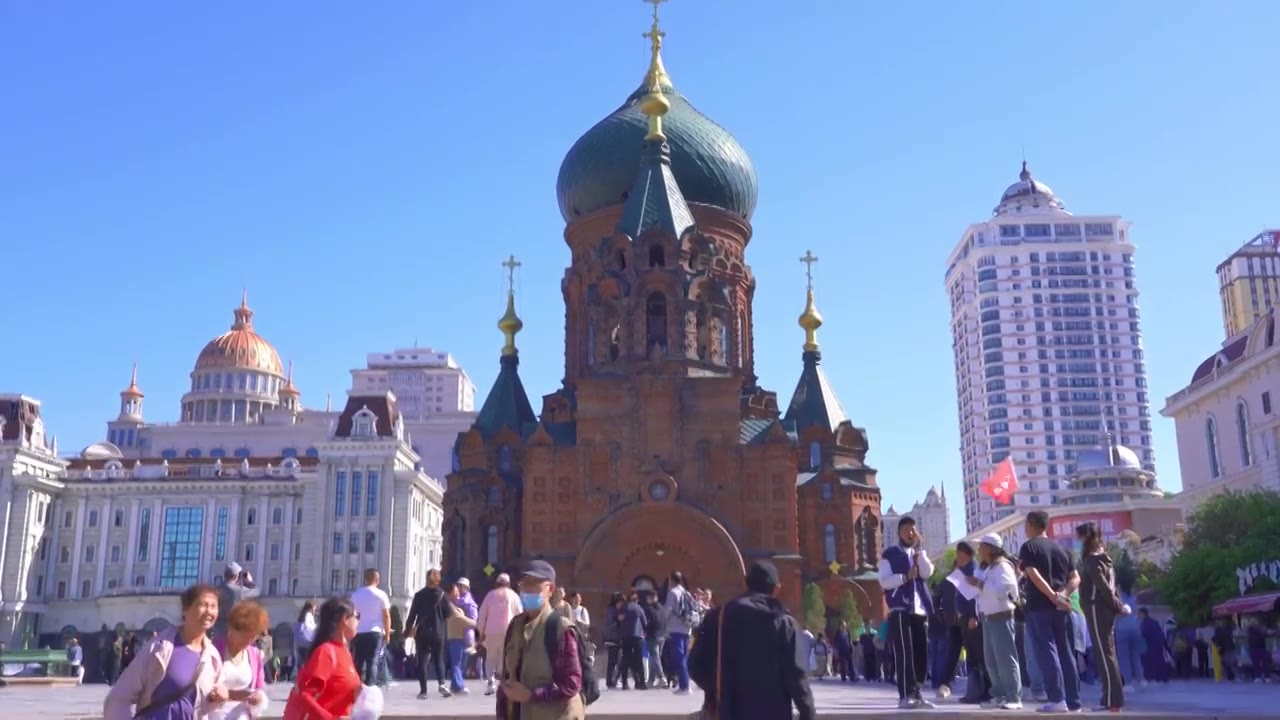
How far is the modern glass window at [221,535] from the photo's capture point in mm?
73500

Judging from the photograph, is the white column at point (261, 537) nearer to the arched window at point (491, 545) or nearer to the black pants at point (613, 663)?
the arched window at point (491, 545)

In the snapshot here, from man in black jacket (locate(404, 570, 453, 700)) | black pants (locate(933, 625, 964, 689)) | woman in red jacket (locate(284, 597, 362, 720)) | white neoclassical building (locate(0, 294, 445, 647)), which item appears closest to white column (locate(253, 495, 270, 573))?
white neoclassical building (locate(0, 294, 445, 647))

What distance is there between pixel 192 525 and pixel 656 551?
49066mm

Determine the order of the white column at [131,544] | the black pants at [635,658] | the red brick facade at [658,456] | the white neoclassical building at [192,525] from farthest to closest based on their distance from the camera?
1. the white column at [131,544]
2. the white neoclassical building at [192,525]
3. the red brick facade at [658,456]
4. the black pants at [635,658]

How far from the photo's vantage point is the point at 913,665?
13.5 metres

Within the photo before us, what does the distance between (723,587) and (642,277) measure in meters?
9.85

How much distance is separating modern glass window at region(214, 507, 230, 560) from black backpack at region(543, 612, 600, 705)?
70084mm

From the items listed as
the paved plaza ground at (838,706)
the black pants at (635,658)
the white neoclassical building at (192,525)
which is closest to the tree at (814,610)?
the black pants at (635,658)

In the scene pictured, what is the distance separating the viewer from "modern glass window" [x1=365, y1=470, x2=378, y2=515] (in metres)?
71.9

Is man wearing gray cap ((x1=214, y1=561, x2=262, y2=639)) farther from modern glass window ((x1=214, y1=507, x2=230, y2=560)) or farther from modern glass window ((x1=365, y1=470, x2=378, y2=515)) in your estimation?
modern glass window ((x1=214, y1=507, x2=230, y2=560))

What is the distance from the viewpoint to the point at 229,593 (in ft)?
37.1

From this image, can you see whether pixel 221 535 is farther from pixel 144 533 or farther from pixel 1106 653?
pixel 1106 653

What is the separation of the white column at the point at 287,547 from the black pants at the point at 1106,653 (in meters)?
66.6

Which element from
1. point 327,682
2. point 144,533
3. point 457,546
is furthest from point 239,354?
point 327,682
